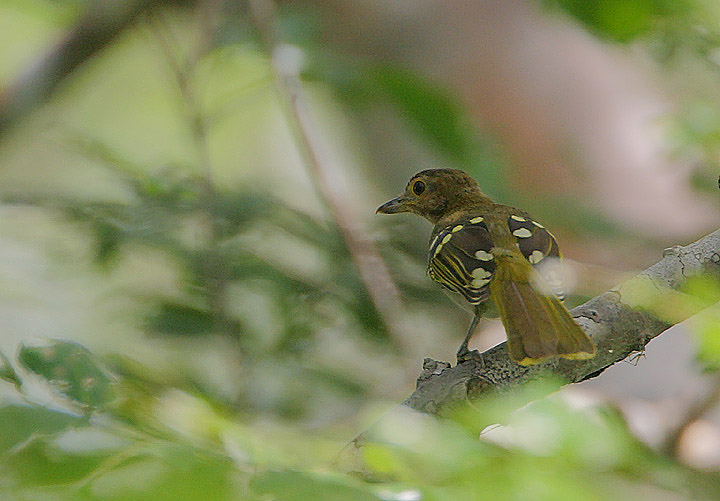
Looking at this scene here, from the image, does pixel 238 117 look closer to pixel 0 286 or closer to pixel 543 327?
pixel 0 286

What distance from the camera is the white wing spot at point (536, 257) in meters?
1.71

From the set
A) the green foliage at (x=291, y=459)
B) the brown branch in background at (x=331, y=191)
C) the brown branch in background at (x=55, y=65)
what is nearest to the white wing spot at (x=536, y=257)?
the brown branch in background at (x=331, y=191)

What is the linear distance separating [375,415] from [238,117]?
227 inches

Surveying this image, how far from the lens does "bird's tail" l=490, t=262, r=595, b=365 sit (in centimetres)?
130

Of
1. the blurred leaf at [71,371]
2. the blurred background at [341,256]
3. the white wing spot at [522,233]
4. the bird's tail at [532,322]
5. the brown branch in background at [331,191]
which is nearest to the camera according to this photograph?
the blurred background at [341,256]

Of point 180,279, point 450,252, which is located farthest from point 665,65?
point 180,279

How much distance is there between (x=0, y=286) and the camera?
8.93ft

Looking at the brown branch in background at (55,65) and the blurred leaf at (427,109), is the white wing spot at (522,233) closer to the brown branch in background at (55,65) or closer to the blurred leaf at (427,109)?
the blurred leaf at (427,109)

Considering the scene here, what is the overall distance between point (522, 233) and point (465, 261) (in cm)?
17

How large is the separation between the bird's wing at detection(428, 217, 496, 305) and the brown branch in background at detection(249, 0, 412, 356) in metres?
0.54

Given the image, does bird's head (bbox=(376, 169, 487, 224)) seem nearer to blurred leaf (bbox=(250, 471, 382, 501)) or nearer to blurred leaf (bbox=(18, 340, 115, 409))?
blurred leaf (bbox=(18, 340, 115, 409))

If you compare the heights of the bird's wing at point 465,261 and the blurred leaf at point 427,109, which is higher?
the blurred leaf at point 427,109

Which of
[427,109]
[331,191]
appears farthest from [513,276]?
[427,109]

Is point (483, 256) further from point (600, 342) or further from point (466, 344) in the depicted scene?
point (600, 342)
